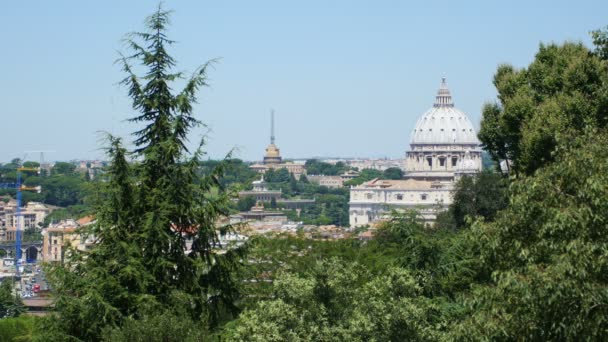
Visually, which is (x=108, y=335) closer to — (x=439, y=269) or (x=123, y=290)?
(x=123, y=290)

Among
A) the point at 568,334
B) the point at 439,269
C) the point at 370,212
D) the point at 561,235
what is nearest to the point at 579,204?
the point at 561,235

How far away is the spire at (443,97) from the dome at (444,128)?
0.58m

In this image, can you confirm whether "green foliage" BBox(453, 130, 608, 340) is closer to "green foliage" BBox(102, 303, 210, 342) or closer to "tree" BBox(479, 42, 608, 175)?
"green foliage" BBox(102, 303, 210, 342)

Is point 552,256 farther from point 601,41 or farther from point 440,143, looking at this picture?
point 440,143

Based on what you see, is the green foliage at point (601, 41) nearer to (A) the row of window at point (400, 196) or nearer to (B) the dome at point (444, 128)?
(A) the row of window at point (400, 196)

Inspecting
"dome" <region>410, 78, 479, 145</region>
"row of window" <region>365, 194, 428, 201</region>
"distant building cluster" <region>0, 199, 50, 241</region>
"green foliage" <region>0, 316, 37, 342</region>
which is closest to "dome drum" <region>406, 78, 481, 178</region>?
"dome" <region>410, 78, 479, 145</region>

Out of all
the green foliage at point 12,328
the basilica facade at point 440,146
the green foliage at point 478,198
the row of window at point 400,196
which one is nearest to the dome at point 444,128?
the basilica facade at point 440,146

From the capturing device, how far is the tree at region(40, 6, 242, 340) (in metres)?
15.7

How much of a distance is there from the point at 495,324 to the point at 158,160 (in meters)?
5.29

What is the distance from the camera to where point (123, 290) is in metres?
15.7

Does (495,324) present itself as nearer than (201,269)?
Yes

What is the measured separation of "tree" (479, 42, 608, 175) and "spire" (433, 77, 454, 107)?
134 m

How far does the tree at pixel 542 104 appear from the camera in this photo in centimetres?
2394

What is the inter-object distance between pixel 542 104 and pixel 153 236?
11.0m
